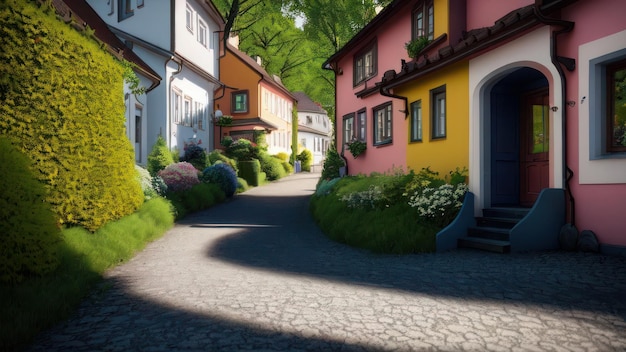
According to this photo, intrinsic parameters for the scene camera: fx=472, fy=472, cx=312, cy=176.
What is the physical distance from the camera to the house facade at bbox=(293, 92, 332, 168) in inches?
2168

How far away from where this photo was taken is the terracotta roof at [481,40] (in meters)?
7.71

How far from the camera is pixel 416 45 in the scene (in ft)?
41.8

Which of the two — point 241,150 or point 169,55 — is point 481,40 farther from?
point 241,150

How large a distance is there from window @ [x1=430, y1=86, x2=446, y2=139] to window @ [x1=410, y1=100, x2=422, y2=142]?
2.35 ft

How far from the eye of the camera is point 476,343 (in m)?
3.84

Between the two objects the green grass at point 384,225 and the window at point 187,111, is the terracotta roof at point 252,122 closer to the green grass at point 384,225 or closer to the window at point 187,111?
the window at point 187,111

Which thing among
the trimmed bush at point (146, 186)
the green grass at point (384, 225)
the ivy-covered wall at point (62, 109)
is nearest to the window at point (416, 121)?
the green grass at point (384, 225)

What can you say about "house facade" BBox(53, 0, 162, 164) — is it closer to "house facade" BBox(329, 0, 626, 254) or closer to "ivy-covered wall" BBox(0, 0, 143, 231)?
"ivy-covered wall" BBox(0, 0, 143, 231)

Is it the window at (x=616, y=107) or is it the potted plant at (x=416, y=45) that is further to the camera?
the potted plant at (x=416, y=45)

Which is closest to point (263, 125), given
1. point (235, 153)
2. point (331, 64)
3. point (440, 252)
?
point (235, 153)

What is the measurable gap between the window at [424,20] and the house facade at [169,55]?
9492mm

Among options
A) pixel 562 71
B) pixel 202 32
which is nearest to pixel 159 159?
pixel 202 32

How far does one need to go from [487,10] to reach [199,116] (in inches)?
622

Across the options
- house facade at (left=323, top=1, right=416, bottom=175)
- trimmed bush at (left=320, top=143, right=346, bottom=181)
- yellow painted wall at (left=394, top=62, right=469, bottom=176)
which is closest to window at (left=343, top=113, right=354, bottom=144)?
house facade at (left=323, top=1, right=416, bottom=175)
